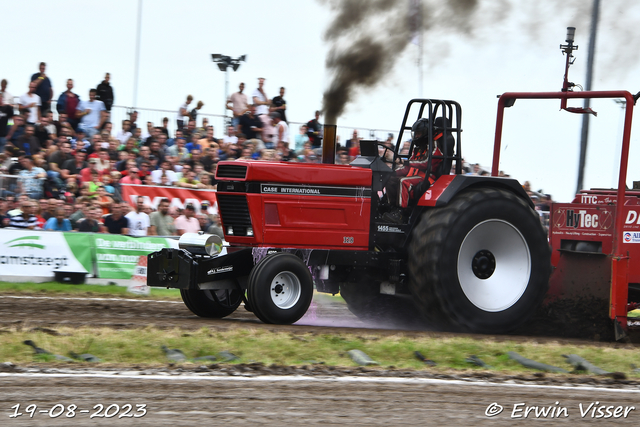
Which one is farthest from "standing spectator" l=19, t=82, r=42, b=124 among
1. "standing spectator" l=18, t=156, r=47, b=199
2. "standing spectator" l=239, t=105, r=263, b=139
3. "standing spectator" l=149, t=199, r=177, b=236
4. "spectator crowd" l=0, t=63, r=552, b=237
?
"standing spectator" l=239, t=105, r=263, b=139

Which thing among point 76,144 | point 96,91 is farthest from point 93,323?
point 96,91

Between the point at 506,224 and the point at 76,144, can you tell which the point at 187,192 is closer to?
the point at 76,144

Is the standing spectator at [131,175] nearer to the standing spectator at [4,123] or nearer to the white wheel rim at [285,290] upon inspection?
the standing spectator at [4,123]

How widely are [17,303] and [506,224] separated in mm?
5920

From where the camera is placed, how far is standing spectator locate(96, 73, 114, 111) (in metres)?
14.9

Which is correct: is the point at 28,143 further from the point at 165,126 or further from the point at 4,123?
the point at 165,126

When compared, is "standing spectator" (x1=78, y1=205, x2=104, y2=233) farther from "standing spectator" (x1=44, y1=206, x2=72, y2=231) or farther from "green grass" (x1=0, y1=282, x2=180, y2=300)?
"green grass" (x1=0, y1=282, x2=180, y2=300)

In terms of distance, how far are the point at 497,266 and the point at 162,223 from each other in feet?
20.4

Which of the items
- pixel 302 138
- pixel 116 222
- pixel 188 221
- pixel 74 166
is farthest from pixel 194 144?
pixel 116 222

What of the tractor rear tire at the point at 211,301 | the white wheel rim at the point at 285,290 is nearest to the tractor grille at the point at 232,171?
the white wheel rim at the point at 285,290

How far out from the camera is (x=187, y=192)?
1394 centimetres

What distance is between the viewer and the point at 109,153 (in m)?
14.1

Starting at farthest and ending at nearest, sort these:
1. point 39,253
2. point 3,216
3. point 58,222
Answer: point 58,222, point 3,216, point 39,253

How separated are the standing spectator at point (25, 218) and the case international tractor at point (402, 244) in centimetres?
448
